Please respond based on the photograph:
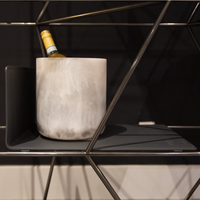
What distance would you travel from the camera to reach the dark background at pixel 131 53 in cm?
84

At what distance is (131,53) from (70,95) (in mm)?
443

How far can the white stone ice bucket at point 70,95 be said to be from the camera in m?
0.47

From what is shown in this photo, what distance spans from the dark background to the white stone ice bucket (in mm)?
369

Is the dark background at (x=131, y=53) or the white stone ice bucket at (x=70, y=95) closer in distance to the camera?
the white stone ice bucket at (x=70, y=95)

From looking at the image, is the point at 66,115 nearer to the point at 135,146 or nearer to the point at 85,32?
the point at 135,146

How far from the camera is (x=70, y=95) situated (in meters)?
0.48

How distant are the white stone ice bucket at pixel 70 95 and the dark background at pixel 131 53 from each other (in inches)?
14.5

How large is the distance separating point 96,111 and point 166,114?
0.46m

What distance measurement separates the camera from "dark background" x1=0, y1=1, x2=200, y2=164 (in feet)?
2.75

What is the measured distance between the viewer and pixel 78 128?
0.49 metres

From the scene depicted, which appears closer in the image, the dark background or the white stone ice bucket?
the white stone ice bucket

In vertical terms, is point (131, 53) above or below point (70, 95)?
above

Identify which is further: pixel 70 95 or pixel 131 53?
pixel 131 53

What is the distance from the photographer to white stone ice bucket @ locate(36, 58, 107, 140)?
0.47 meters
